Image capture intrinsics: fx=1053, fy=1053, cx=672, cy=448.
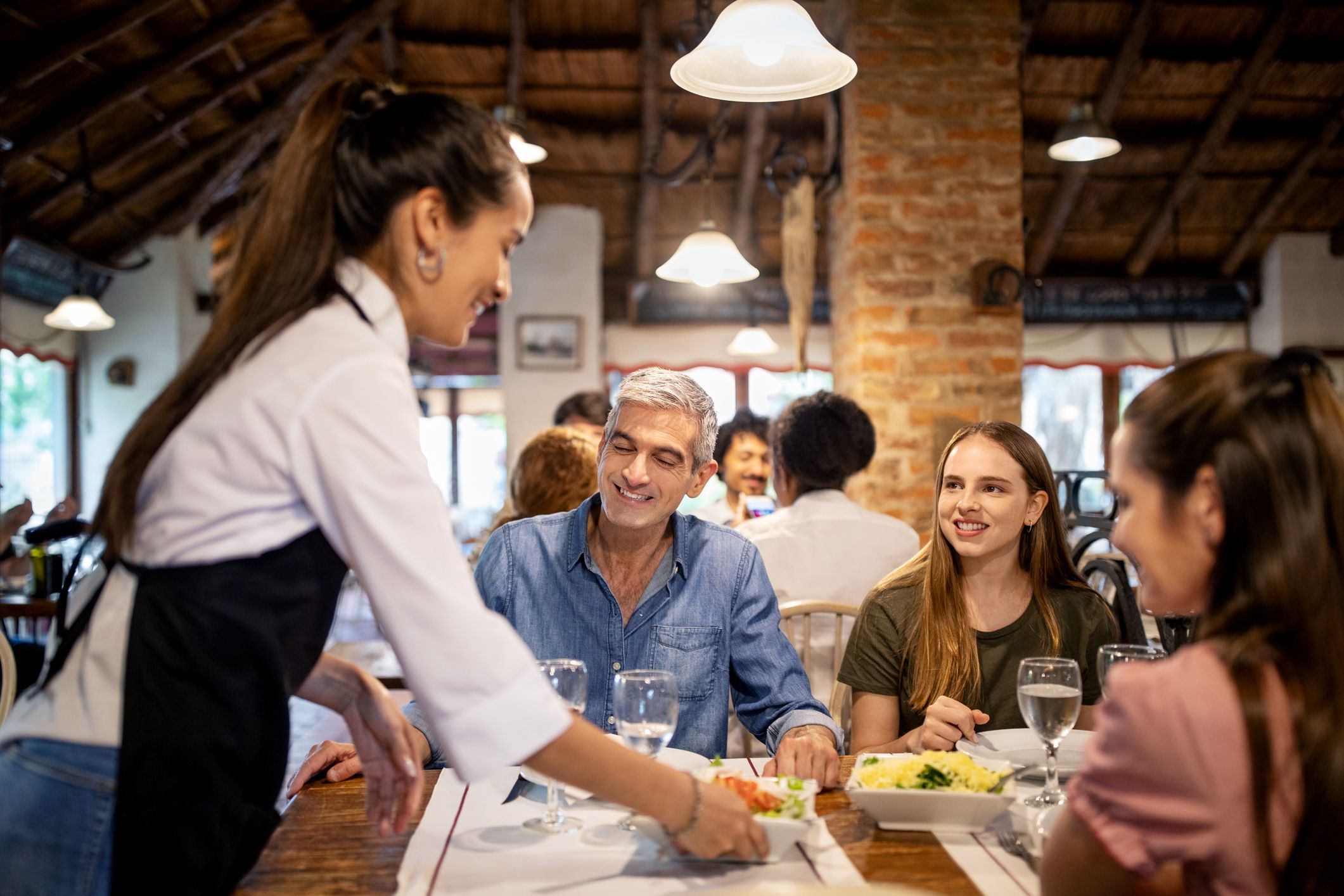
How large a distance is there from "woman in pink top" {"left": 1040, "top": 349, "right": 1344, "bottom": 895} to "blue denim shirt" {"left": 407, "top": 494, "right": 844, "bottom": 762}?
966 mm

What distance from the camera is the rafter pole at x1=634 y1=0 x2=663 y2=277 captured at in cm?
684

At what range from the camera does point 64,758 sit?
0.93 m

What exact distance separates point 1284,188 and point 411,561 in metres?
9.82

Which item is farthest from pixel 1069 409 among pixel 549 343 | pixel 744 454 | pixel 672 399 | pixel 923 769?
pixel 923 769

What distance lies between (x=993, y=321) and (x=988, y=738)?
2.81 m

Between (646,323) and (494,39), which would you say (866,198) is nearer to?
(494,39)

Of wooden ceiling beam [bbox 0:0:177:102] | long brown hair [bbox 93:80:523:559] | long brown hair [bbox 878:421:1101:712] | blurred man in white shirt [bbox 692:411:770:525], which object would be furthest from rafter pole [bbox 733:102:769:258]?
long brown hair [bbox 93:80:523:559]

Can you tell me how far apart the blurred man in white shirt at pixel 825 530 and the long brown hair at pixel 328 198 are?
191cm

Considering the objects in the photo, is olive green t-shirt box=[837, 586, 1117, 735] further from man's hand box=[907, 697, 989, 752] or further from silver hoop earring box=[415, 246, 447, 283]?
silver hoop earring box=[415, 246, 447, 283]

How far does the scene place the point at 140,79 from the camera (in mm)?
6215

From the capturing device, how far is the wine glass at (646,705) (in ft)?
4.11

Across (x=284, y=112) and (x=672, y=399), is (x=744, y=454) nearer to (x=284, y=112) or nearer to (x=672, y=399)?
(x=672, y=399)

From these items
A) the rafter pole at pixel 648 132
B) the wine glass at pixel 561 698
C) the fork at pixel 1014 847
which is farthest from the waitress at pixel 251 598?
the rafter pole at pixel 648 132

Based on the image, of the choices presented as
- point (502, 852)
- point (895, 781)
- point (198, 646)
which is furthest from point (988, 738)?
point (198, 646)
